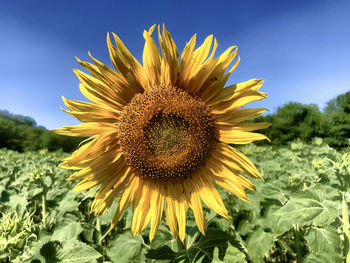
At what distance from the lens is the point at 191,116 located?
169 centimetres

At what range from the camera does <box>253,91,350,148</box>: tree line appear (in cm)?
2398

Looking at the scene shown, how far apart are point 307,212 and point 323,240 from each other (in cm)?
35

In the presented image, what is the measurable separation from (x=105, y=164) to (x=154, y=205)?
460 millimetres

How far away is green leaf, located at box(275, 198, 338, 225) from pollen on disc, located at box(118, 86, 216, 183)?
0.65 meters

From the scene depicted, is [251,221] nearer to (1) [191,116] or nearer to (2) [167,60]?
(1) [191,116]

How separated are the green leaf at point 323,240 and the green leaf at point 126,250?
128 cm

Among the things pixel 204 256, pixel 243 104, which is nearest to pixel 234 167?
pixel 243 104

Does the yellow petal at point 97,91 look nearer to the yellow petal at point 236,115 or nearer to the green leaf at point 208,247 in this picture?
the yellow petal at point 236,115

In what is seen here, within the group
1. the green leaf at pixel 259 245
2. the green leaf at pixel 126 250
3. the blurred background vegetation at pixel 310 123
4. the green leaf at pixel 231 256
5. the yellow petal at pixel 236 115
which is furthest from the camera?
the blurred background vegetation at pixel 310 123

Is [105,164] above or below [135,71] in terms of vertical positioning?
below

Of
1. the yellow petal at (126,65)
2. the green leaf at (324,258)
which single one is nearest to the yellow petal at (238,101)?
the yellow petal at (126,65)

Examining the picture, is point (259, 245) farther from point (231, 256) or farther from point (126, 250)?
point (126, 250)

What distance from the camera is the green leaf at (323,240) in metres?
1.77

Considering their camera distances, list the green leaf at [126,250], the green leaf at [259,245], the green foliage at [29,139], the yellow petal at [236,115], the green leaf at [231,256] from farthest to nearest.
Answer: the green foliage at [29,139]
the green leaf at [259,245]
the green leaf at [126,250]
the yellow petal at [236,115]
the green leaf at [231,256]
